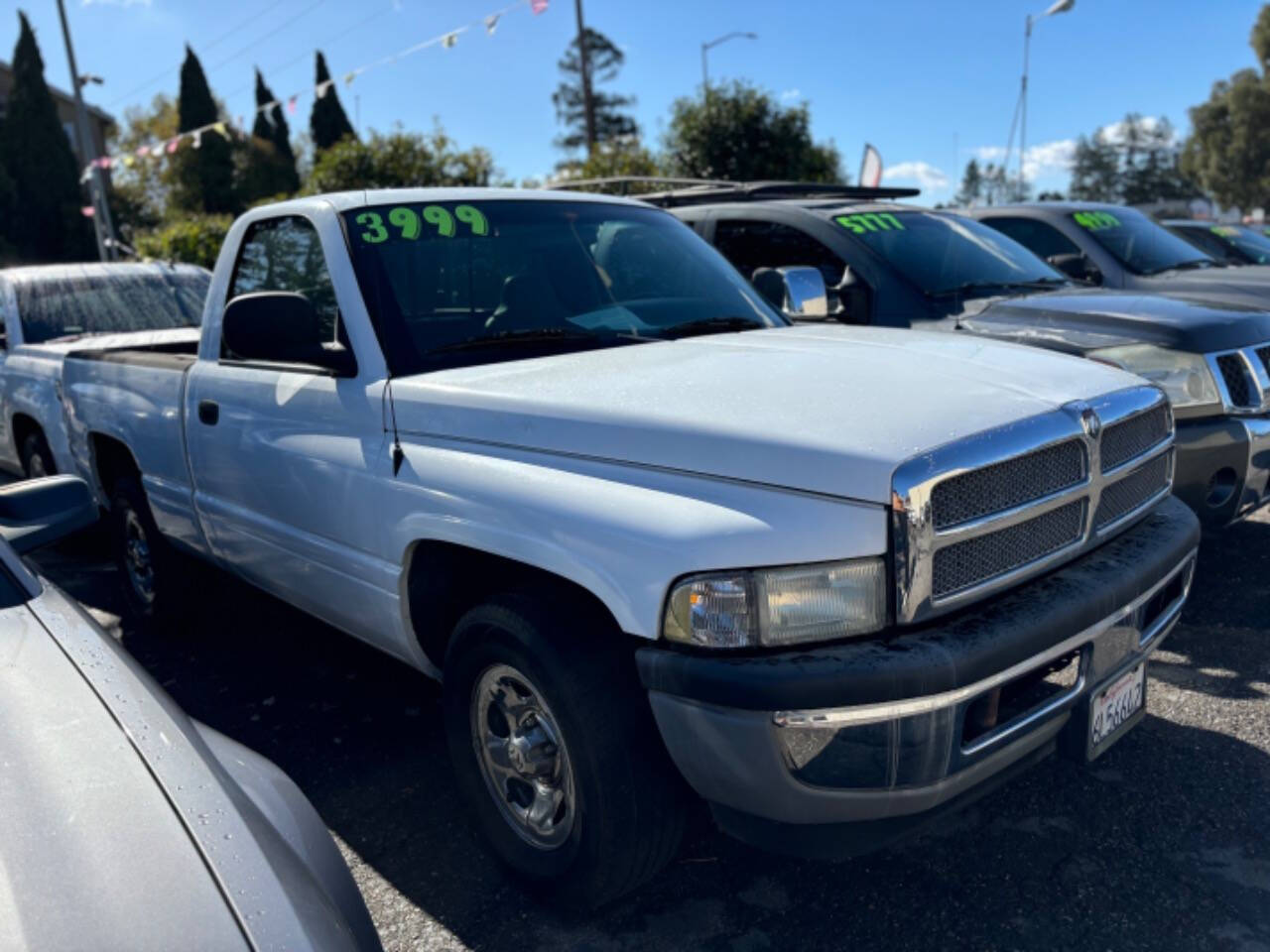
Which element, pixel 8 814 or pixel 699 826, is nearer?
pixel 8 814

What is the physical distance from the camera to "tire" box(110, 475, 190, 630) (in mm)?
4727

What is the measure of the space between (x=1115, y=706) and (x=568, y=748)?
4.40 feet

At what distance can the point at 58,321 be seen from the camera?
266 inches

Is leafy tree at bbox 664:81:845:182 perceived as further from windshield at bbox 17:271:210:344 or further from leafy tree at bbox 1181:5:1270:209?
leafy tree at bbox 1181:5:1270:209

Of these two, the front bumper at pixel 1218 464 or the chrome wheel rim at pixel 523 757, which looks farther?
the front bumper at pixel 1218 464

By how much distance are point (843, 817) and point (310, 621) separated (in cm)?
362

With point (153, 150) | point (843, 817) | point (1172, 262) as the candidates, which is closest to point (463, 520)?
point (843, 817)

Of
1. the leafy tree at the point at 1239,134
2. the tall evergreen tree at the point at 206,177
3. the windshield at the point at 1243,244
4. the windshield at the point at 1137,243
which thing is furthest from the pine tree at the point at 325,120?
the windshield at the point at 1137,243

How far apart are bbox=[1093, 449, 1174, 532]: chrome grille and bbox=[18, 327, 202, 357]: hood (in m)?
4.62

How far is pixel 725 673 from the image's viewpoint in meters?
2.04

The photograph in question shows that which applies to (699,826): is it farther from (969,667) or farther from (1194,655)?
(1194,655)

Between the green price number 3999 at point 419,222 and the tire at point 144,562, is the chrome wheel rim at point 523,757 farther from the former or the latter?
the tire at point 144,562

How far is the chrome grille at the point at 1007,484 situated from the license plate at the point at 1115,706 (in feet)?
1.69

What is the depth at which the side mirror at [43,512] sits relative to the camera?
2324mm
